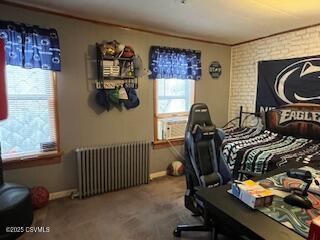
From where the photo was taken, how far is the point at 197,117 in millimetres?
2094

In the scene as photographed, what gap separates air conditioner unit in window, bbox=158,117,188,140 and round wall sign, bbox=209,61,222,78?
1071 mm

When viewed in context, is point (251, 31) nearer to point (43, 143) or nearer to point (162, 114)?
point (162, 114)

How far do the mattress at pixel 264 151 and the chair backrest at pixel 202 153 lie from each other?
35cm

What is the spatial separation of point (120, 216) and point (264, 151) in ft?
6.05

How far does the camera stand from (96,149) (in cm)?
287

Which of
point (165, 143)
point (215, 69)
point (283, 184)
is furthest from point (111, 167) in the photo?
point (215, 69)

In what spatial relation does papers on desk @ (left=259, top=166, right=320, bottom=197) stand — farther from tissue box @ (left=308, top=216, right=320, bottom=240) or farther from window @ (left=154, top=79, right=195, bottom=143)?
window @ (left=154, top=79, right=195, bottom=143)

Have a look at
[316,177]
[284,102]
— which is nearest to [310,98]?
[284,102]

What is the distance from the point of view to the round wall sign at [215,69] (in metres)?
3.97

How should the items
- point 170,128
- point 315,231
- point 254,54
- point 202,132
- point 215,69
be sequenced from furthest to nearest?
point 215,69, point 254,54, point 170,128, point 202,132, point 315,231

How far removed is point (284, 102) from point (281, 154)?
49.4 inches

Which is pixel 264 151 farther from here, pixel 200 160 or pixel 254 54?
pixel 254 54

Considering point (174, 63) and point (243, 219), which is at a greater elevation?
point (174, 63)

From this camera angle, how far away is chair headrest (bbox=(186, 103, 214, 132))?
207 centimetres
